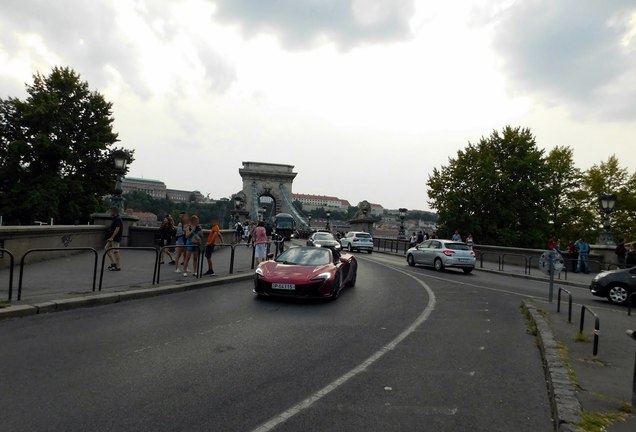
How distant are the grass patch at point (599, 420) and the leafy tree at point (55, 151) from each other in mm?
36028

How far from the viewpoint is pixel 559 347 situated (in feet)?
20.7

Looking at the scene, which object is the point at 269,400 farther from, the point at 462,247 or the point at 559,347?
the point at 462,247

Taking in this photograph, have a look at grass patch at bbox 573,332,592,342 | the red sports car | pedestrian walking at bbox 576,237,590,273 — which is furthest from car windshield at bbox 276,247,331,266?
pedestrian walking at bbox 576,237,590,273


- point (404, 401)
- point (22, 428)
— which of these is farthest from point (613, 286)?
point (22, 428)

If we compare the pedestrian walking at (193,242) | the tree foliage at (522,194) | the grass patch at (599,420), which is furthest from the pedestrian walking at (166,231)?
the tree foliage at (522,194)

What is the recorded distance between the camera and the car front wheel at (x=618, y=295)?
500 inches

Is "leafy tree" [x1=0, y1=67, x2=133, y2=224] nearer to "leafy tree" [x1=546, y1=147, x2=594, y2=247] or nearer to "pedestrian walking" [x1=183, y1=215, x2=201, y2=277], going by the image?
"pedestrian walking" [x1=183, y1=215, x2=201, y2=277]

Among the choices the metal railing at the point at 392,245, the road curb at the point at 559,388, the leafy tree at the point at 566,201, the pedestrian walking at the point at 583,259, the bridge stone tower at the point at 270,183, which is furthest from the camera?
the bridge stone tower at the point at 270,183

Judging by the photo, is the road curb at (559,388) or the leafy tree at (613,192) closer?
→ the road curb at (559,388)

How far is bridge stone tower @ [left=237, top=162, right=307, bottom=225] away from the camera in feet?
280

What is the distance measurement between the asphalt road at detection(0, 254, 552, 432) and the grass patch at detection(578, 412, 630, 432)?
34 cm

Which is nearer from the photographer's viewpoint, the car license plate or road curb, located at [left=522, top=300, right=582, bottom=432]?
road curb, located at [left=522, top=300, right=582, bottom=432]

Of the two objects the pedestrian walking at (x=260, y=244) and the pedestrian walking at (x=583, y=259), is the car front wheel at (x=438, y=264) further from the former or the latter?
the pedestrian walking at (x=260, y=244)

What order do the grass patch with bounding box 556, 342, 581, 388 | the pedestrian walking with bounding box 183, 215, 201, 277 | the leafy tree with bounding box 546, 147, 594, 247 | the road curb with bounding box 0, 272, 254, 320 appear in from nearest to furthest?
the grass patch with bounding box 556, 342, 581, 388
the road curb with bounding box 0, 272, 254, 320
the pedestrian walking with bounding box 183, 215, 201, 277
the leafy tree with bounding box 546, 147, 594, 247
